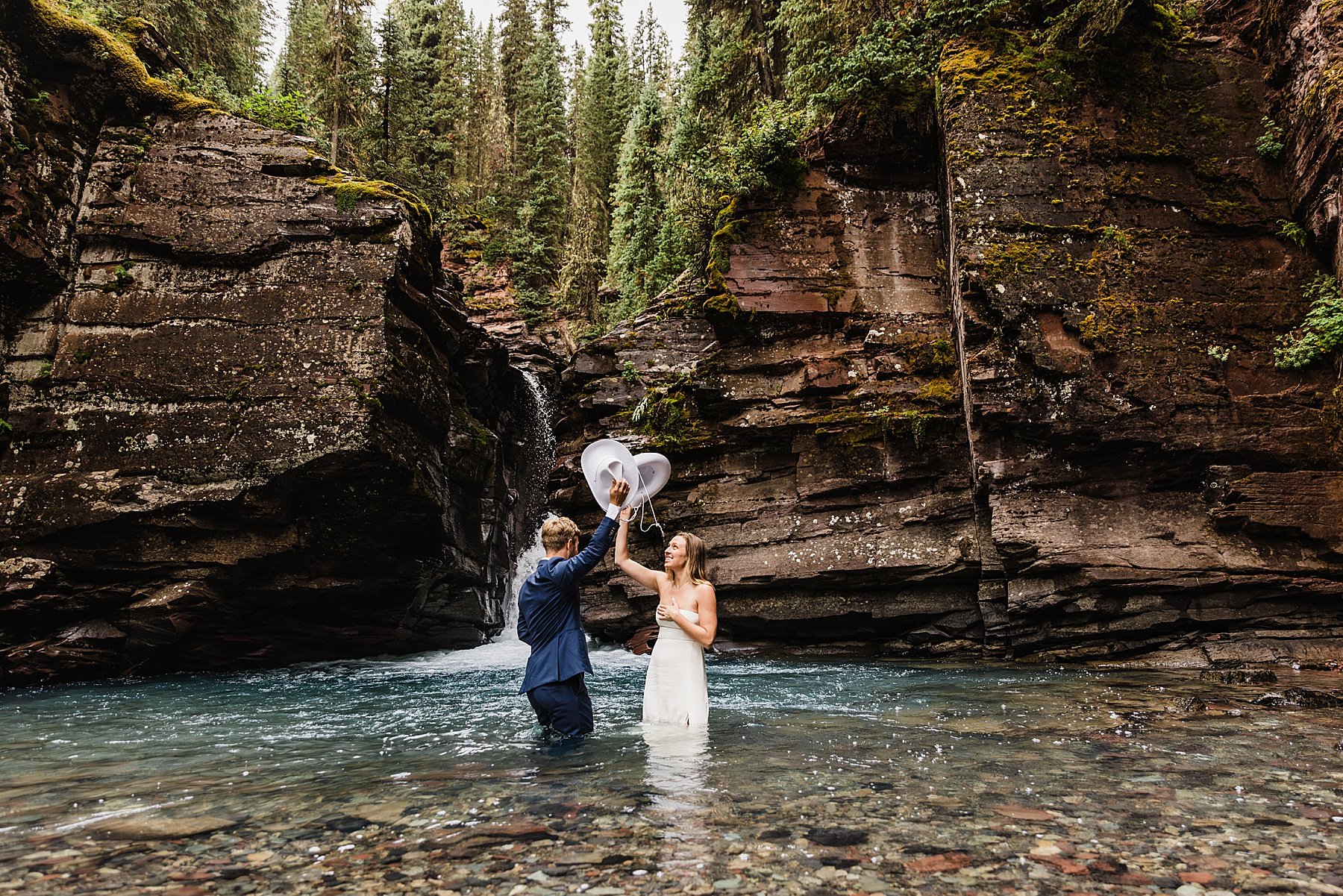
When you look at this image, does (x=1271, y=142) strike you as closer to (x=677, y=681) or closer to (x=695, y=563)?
(x=695, y=563)

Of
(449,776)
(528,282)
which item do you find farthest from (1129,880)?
(528,282)

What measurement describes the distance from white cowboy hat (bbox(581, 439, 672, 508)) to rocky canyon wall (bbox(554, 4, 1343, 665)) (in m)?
7.76

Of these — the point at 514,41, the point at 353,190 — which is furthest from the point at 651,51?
the point at 353,190

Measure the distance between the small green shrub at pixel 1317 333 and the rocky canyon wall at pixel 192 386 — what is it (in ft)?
48.0

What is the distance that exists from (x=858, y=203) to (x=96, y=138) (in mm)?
14919

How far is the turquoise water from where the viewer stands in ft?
11.4

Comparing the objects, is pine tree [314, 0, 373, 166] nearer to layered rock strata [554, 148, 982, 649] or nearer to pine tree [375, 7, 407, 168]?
pine tree [375, 7, 407, 168]

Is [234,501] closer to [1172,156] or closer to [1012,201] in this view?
[1012,201]

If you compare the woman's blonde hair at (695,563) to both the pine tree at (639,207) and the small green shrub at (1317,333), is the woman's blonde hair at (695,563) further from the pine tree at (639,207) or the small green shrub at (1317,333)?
the pine tree at (639,207)

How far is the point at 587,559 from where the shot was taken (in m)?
6.38

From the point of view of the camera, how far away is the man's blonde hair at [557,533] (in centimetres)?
657

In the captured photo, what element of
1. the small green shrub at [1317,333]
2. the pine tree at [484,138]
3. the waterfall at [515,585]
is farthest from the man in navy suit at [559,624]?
the pine tree at [484,138]

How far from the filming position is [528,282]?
3288 cm

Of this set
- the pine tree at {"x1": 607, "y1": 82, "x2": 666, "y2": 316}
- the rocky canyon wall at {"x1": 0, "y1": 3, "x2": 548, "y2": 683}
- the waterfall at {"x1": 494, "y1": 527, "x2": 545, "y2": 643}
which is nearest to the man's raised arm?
the rocky canyon wall at {"x1": 0, "y1": 3, "x2": 548, "y2": 683}
